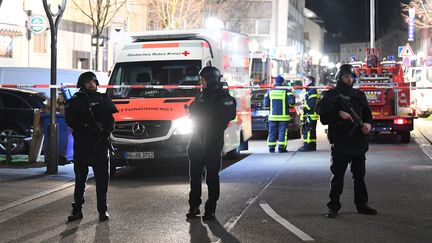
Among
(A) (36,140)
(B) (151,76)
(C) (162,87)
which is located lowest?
(A) (36,140)

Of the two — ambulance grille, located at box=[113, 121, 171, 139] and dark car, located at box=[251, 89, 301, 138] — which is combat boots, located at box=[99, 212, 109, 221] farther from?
dark car, located at box=[251, 89, 301, 138]

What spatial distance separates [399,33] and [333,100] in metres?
79.9

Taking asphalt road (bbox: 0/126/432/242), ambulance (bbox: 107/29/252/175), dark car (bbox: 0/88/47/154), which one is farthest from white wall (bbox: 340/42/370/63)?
asphalt road (bbox: 0/126/432/242)

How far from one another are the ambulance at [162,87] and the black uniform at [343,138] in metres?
3.74

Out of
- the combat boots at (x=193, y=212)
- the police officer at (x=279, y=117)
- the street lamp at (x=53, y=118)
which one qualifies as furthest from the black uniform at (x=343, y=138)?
the police officer at (x=279, y=117)

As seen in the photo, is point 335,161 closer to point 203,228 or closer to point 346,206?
point 346,206

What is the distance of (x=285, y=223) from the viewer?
754 centimetres

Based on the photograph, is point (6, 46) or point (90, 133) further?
point (6, 46)

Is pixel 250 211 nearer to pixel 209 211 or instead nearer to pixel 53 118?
pixel 209 211

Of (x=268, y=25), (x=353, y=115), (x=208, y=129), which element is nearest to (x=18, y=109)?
(x=208, y=129)

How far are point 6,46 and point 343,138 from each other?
74.0 feet

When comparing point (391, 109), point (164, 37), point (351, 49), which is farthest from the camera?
point (351, 49)

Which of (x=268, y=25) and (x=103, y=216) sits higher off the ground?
(x=268, y=25)

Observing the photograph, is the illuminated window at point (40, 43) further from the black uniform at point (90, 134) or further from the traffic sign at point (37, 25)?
the black uniform at point (90, 134)
